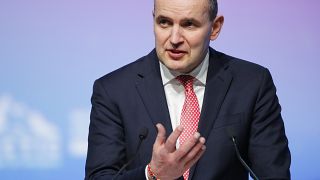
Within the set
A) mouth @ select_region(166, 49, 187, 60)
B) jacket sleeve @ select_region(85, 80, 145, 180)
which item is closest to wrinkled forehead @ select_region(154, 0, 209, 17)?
mouth @ select_region(166, 49, 187, 60)

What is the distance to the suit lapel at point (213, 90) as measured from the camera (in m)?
2.44

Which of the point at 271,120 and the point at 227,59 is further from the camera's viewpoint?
the point at 227,59

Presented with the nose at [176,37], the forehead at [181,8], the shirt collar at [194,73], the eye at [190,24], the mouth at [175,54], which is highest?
the forehead at [181,8]

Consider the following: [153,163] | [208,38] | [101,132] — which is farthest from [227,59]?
[153,163]

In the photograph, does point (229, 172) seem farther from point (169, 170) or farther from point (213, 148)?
point (169, 170)

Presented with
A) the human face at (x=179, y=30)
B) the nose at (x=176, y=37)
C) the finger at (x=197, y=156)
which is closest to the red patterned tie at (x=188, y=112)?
the human face at (x=179, y=30)

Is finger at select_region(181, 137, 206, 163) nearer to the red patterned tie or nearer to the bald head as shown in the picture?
the red patterned tie

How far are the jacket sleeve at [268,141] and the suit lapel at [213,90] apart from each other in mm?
140

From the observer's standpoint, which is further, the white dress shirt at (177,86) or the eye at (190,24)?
the white dress shirt at (177,86)

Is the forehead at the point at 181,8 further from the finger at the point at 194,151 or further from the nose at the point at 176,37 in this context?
the finger at the point at 194,151

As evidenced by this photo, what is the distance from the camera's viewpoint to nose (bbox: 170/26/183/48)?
2.34 m

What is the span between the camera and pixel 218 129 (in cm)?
245

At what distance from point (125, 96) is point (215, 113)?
0.35m

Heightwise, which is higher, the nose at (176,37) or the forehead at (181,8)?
the forehead at (181,8)
